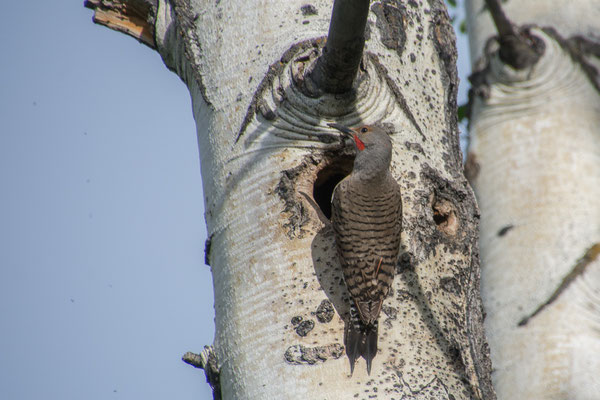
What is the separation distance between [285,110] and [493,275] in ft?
4.35

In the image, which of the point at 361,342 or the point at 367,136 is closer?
the point at 361,342

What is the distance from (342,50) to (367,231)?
2.66 feet

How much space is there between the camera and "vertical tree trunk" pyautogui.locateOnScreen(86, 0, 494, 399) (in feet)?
7.00

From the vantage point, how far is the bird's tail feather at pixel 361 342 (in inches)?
80.6

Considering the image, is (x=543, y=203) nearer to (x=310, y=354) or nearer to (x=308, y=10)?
(x=308, y=10)

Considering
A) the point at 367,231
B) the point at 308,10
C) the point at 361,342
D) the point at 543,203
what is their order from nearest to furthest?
the point at 361,342 → the point at 308,10 → the point at 367,231 → the point at 543,203

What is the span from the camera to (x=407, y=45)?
8.91ft

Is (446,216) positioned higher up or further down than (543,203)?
higher up

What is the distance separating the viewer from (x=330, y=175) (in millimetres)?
2939

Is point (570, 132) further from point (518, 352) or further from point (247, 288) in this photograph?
point (247, 288)

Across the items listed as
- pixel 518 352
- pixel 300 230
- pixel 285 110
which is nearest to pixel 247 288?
pixel 300 230

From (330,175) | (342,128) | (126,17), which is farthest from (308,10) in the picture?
(126,17)

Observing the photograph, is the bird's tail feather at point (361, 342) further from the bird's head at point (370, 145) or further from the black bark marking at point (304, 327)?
the bird's head at point (370, 145)

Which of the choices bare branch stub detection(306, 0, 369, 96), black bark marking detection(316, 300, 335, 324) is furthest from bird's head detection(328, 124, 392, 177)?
A: black bark marking detection(316, 300, 335, 324)
